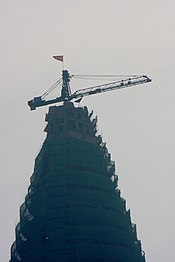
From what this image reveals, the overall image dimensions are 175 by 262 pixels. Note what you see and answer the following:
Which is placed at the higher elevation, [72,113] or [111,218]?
[72,113]

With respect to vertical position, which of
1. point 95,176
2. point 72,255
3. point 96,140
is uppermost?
point 96,140

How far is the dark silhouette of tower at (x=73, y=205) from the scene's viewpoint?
167250 mm

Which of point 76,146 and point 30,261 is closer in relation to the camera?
point 30,261

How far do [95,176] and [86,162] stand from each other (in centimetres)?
486

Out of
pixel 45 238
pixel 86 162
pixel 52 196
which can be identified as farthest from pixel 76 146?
pixel 45 238

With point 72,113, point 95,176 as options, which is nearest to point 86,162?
point 95,176

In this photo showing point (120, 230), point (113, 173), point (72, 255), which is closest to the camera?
point (72, 255)

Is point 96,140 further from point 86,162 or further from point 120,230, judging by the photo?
point 120,230

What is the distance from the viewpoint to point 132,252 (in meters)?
173

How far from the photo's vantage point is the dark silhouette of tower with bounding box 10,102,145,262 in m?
167

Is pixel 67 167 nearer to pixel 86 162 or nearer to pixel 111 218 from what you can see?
pixel 86 162

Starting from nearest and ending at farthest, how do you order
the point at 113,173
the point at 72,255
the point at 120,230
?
the point at 72,255, the point at 120,230, the point at 113,173

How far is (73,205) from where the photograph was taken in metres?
173

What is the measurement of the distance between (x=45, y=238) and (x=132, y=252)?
2367 centimetres
